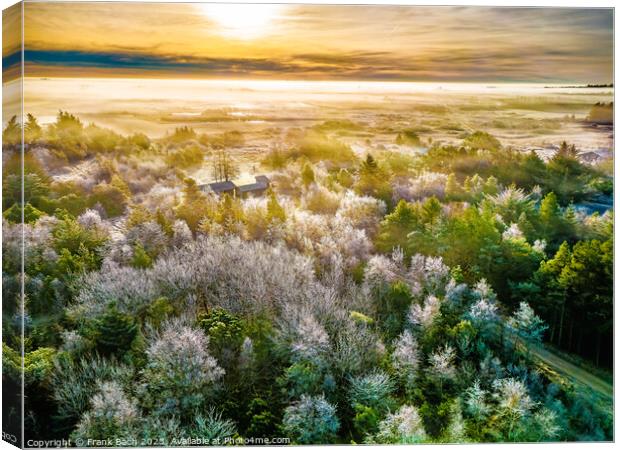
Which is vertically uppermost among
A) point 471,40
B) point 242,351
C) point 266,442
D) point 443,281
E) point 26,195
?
point 471,40

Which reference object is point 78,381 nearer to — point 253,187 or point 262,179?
point 253,187

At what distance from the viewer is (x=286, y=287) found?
1481 cm

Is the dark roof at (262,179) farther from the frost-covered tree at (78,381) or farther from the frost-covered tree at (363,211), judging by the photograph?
the frost-covered tree at (78,381)

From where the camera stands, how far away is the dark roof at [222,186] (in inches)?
592

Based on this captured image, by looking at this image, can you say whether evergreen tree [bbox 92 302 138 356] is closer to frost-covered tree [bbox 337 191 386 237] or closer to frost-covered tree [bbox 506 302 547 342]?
frost-covered tree [bbox 337 191 386 237]

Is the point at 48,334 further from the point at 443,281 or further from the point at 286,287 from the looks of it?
the point at 443,281

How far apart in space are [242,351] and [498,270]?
4.18 metres

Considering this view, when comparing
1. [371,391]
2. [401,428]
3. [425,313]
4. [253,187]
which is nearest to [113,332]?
[253,187]

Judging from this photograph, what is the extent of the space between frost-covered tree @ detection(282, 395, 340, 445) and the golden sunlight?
5581 mm

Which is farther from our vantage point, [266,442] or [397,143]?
[397,143]

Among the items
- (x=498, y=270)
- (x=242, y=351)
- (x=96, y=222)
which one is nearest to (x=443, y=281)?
(x=498, y=270)

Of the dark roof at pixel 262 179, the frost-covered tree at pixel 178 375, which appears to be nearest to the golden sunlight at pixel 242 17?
the dark roof at pixel 262 179

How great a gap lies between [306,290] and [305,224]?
3.44 feet

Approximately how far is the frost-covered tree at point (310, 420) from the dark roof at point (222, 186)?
133 inches
